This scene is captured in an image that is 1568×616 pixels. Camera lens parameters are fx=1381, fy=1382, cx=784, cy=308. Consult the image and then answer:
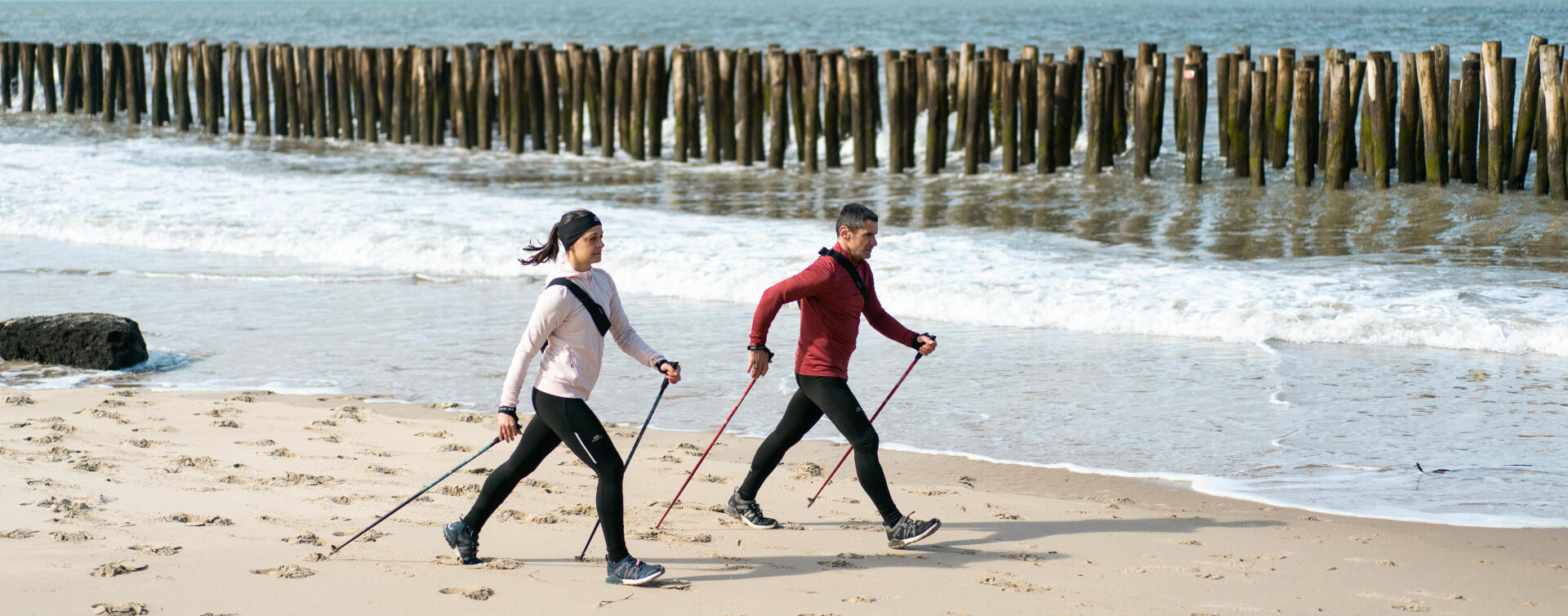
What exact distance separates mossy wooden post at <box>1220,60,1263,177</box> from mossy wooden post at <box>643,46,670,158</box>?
6874 millimetres

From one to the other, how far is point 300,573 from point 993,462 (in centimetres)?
286

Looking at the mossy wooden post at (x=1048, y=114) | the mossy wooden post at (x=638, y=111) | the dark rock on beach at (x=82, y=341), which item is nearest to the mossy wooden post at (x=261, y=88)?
the mossy wooden post at (x=638, y=111)

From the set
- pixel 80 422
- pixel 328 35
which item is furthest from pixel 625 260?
pixel 328 35

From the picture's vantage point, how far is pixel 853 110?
16.2 meters

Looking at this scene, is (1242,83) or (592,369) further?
(1242,83)

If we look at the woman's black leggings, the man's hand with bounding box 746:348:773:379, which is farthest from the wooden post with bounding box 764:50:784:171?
the woman's black leggings

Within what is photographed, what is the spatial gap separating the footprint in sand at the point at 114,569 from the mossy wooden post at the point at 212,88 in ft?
64.6

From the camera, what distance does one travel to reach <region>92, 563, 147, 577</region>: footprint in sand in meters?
4.08

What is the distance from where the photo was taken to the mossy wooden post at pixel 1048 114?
49.7ft

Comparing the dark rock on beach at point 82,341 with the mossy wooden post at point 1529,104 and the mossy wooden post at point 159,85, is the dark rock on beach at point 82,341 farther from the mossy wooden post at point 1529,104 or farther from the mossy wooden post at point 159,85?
the mossy wooden post at point 159,85

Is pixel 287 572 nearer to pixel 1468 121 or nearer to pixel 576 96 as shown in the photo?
pixel 1468 121

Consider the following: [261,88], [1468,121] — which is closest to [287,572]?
[1468,121]

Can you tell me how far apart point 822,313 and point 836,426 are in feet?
1.30

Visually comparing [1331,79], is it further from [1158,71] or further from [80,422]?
[80,422]
